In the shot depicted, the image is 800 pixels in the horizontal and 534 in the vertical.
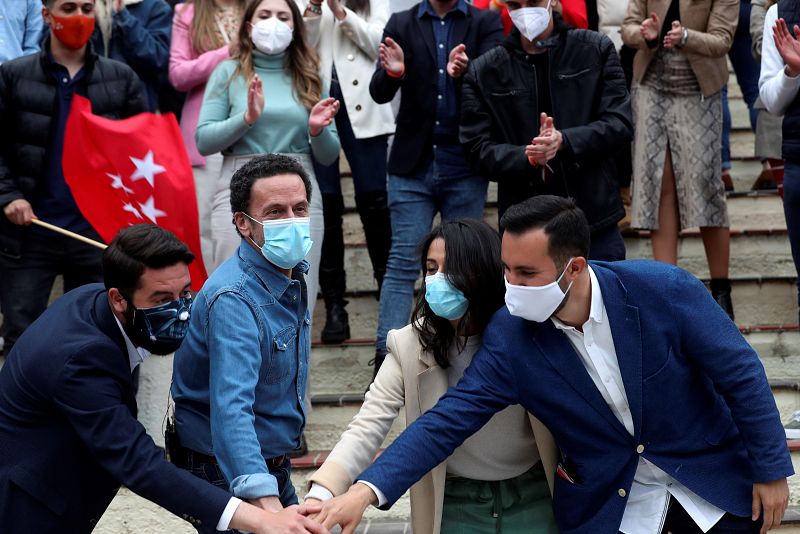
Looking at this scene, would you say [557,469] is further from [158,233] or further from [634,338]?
[158,233]

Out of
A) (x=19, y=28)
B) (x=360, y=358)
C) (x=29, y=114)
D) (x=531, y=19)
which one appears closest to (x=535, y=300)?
(x=531, y=19)

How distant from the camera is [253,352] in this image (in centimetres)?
357

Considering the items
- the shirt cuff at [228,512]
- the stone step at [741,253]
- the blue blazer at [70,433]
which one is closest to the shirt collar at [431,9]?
the stone step at [741,253]

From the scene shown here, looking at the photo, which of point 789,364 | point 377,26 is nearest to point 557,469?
point 789,364

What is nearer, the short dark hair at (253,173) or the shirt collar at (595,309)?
the shirt collar at (595,309)

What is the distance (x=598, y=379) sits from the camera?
3.63 metres

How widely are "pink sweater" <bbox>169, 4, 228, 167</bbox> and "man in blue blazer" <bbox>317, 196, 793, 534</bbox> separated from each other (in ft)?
10.1

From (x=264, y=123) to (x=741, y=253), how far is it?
119 inches

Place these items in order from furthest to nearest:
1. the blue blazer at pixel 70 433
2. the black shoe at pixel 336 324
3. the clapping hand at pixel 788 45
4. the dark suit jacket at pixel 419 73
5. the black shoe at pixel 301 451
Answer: the black shoe at pixel 336 324 < the dark suit jacket at pixel 419 73 < the black shoe at pixel 301 451 < the clapping hand at pixel 788 45 < the blue blazer at pixel 70 433

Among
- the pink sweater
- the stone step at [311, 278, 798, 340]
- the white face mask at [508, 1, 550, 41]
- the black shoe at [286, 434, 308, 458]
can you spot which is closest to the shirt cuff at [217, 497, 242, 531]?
the black shoe at [286, 434, 308, 458]

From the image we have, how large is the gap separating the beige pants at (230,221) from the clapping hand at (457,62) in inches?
31.9

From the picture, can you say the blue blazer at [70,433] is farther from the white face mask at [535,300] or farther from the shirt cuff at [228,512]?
the white face mask at [535,300]

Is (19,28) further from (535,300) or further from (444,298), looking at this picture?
(535,300)

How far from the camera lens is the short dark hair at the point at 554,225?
3553 mm
